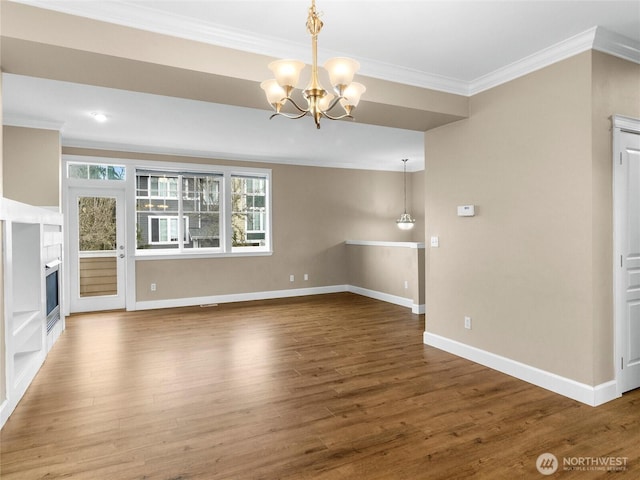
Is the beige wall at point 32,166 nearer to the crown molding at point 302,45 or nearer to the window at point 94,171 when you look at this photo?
the window at point 94,171

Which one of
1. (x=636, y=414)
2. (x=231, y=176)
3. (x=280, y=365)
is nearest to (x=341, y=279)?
(x=231, y=176)

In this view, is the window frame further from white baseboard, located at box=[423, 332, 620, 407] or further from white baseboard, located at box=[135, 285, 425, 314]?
white baseboard, located at box=[423, 332, 620, 407]

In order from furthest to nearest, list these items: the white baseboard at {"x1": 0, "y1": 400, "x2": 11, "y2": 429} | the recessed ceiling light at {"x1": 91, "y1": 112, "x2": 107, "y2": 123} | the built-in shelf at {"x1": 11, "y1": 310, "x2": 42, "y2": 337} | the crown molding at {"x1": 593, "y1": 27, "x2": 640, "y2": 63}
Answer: the recessed ceiling light at {"x1": 91, "y1": 112, "x2": 107, "y2": 123}
the built-in shelf at {"x1": 11, "y1": 310, "x2": 42, "y2": 337}
the crown molding at {"x1": 593, "y1": 27, "x2": 640, "y2": 63}
the white baseboard at {"x1": 0, "y1": 400, "x2": 11, "y2": 429}

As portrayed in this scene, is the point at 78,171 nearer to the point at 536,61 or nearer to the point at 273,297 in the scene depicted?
the point at 273,297

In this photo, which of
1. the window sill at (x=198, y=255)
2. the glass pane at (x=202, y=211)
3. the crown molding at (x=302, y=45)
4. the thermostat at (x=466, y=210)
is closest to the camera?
the crown molding at (x=302, y=45)

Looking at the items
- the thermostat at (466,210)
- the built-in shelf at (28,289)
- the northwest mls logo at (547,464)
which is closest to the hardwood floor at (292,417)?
the northwest mls logo at (547,464)

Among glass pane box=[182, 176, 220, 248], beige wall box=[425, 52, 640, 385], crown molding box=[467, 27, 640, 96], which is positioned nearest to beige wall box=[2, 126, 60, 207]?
glass pane box=[182, 176, 220, 248]

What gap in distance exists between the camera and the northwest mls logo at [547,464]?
83.3 inches

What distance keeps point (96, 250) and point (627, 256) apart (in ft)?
22.2

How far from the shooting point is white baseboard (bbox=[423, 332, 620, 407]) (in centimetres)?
290

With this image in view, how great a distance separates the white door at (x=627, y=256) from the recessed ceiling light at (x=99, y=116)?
17.3 feet

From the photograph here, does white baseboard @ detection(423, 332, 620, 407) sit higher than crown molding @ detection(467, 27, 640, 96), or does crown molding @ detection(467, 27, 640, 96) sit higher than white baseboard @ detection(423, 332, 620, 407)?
crown molding @ detection(467, 27, 640, 96)

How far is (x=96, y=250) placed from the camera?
6227mm

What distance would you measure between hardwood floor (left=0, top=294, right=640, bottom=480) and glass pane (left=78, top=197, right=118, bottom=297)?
1.94 meters
